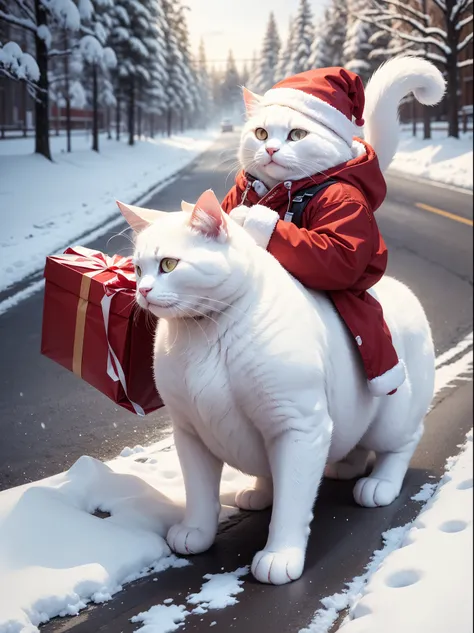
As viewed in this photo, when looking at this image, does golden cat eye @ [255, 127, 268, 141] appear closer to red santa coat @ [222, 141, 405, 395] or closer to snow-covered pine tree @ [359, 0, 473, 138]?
red santa coat @ [222, 141, 405, 395]

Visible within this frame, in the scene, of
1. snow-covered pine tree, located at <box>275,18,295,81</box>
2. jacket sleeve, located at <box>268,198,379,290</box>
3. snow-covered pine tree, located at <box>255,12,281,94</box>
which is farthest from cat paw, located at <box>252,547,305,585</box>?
snow-covered pine tree, located at <box>275,18,295,81</box>

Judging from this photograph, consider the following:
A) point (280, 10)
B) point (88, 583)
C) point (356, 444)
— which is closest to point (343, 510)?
point (356, 444)

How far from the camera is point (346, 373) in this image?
8.31 feet

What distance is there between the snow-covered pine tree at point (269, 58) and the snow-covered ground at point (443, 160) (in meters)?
4.01

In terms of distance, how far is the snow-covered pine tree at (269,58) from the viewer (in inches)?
126

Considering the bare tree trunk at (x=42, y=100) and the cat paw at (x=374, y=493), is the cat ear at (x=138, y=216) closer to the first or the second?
the bare tree trunk at (x=42, y=100)

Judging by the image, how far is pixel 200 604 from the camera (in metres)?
2.20

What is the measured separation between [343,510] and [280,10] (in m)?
1.93

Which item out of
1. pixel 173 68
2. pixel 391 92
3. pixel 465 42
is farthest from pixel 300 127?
pixel 465 42

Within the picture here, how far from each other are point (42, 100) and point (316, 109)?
834 mm

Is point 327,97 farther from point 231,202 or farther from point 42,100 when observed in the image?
point 42,100

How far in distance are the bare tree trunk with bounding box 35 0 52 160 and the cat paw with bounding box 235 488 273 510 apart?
4.10 ft

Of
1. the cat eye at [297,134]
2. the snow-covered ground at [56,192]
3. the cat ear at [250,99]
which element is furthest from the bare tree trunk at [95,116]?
the cat eye at [297,134]

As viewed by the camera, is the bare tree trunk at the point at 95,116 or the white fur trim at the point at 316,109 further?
the bare tree trunk at the point at 95,116
